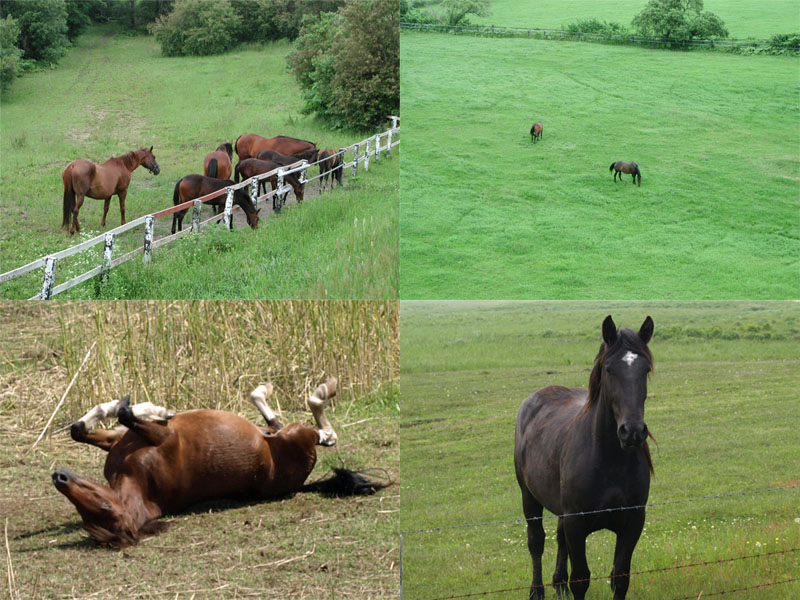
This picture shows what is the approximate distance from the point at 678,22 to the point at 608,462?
49.1 ft

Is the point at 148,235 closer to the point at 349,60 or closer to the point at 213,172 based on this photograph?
the point at 213,172

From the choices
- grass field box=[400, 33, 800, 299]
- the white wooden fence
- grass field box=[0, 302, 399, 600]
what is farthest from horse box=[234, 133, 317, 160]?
grass field box=[400, 33, 800, 299]

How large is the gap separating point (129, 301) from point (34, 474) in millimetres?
2988

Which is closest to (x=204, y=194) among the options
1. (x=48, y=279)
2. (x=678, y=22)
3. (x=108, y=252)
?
(x=108, y=252)

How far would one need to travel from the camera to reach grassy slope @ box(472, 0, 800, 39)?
17469 millimetres

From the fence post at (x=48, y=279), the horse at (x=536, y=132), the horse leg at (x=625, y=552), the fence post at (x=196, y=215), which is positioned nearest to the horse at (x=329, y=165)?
the fence post at (x=196, y=215)

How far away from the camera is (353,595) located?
579 cm

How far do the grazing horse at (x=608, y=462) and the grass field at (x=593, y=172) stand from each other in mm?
8933

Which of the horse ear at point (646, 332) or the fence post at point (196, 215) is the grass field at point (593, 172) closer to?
the fence post at point (196, 215)

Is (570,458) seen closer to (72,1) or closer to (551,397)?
(551,397)

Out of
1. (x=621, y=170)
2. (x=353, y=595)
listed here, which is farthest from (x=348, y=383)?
(x=621, y=170)

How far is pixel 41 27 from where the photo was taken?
1238 centimetres

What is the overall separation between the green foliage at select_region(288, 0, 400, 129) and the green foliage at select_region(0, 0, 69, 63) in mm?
3391

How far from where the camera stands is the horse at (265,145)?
12234mm
